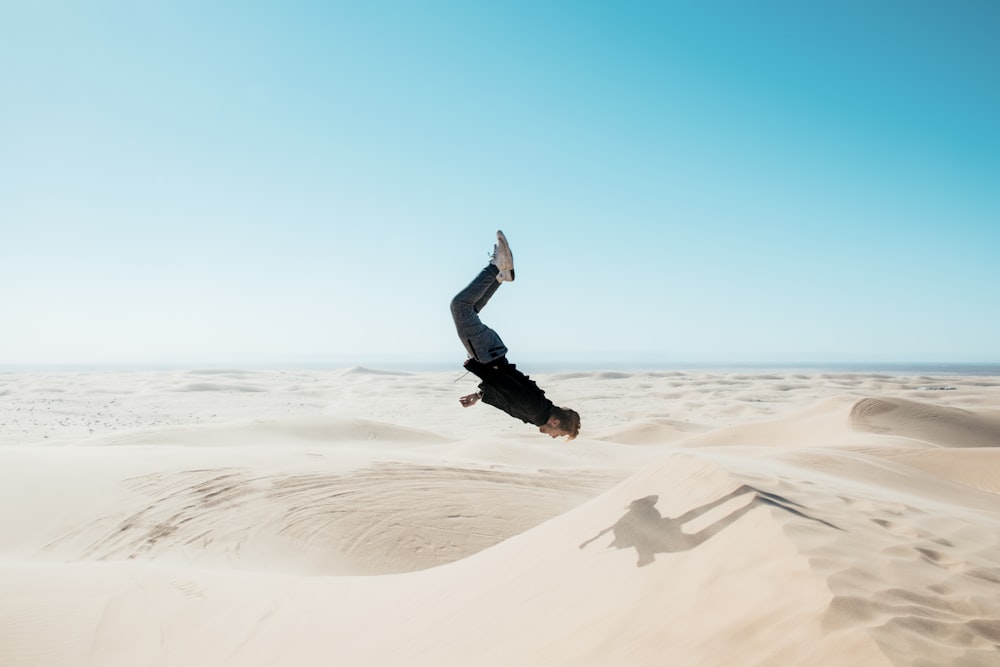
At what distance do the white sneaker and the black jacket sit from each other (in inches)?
31.4

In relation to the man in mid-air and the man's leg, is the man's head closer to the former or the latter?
the man in mid-air

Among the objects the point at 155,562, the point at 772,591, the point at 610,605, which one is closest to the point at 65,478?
the point at 155,562

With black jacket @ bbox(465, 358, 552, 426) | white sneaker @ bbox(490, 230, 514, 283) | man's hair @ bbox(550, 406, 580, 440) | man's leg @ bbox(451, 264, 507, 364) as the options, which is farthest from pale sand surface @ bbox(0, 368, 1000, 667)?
white sneaker @ bbox(490, 230, 514, 283)

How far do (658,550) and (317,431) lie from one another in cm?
1443

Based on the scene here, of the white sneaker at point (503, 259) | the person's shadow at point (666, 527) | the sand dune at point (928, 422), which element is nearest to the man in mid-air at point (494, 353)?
the white sneaker at point (503, 259)

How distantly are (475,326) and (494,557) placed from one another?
83.9 inches

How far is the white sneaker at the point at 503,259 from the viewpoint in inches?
203

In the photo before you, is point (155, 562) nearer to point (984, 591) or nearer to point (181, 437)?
point (984, 591)

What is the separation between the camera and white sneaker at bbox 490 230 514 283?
5.15m

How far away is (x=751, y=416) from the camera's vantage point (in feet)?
76.0

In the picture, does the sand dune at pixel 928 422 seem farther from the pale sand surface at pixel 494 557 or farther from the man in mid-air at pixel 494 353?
the man in mid-air at pixel 494 353

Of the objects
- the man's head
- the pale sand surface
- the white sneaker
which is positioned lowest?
the pale sand surface

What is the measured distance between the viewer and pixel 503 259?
5.18 meters

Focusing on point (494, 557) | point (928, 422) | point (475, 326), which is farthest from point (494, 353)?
point (928, 422)
